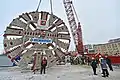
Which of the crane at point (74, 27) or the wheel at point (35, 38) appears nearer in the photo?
the wheel at point (35, 38)

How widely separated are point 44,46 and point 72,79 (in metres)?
6.52

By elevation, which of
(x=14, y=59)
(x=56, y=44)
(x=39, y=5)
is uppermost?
(x=39, y=5)

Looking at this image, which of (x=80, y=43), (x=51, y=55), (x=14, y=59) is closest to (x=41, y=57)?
Result: (x=51, y=55)

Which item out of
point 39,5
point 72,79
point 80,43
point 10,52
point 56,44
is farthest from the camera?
point 80,43

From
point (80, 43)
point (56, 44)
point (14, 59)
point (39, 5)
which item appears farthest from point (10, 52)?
point (80, 43)

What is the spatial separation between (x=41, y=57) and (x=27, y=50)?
1334 millimetres

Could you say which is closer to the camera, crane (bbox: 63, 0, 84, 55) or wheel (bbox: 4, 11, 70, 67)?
wheel (bbox: 4, 11, 70, 67)

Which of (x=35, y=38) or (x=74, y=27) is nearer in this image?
(x=35, y=38)

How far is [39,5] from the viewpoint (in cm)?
1798

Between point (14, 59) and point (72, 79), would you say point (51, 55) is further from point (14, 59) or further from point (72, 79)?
point (72, 79)

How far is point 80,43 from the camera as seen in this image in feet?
128

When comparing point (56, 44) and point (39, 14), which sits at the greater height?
point (39, 14)

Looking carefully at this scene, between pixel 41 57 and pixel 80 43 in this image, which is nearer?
pixel 41 57

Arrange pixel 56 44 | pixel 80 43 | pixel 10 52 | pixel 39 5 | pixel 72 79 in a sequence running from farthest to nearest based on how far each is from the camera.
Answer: pixel 80 43 → pixel 39 5 → pixel 56 44 → pixel 10 52 → pixel 72 79
